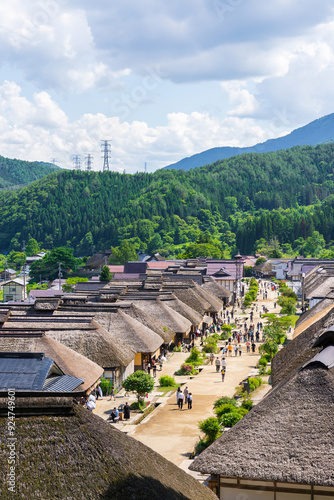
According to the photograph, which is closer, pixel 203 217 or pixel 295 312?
pixel 295 312

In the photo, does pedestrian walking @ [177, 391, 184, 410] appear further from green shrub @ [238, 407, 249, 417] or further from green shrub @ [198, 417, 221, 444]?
green shrub @ [198, 417, 221, 444]

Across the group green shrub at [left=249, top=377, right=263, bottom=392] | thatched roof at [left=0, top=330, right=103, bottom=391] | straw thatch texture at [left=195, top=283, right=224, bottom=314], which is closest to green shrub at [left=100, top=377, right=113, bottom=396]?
thatched roof at [left=0, top=330, right=103, bottom=391]

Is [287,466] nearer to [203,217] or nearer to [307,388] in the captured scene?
[307,388]

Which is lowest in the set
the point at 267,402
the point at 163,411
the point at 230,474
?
the point at 163,411

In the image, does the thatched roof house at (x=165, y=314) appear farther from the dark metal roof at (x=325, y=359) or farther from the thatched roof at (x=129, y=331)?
the dark metal roof at (x=325, y=359)

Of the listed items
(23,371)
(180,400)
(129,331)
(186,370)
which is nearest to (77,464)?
(23,371)

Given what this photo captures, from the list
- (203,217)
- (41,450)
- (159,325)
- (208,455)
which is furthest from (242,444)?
(203,217)

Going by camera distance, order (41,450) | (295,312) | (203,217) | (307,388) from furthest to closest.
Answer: (203,217) → (295,312) → (307,388) → (41,450)

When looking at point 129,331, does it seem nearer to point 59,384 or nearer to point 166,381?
point 166,381
